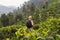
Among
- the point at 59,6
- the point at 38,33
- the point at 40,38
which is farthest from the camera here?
the point at 59,6

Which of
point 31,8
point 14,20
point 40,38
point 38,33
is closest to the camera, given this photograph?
point 40,38

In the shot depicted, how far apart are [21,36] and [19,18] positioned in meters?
55.4

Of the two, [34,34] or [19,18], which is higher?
[34,34]

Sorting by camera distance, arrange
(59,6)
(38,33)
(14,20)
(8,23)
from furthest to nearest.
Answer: (14,20), (8,23), (59,6), (38,33)

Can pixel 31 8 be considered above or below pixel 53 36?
below

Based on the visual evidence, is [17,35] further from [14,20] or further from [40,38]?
[14,20]

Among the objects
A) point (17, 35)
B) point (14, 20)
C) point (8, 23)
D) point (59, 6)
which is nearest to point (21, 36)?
point (17, 35)

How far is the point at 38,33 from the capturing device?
4.32 m

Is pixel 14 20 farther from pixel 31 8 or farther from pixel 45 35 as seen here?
pixel 45 35

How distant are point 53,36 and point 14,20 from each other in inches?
2056

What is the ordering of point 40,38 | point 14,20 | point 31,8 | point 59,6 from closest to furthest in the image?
1. point 40,38
2. point 59,6
3. point 14,20
4. point 31,8

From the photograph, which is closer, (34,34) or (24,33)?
(34,34)

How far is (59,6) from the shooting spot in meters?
43.8

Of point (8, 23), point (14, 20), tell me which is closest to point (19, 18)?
point (14, 20)
